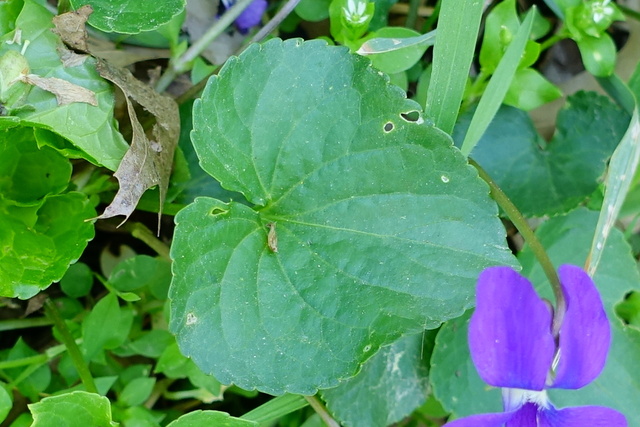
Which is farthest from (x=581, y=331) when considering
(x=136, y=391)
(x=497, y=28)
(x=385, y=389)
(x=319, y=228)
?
(x=136, y=391)

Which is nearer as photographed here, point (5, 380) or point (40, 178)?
point (40, 178)

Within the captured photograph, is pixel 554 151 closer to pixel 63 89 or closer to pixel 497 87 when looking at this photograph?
pixel 497 87

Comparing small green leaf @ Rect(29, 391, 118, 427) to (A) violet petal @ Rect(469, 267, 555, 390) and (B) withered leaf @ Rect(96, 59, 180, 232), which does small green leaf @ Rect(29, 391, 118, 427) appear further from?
(A) violet petal @ Rect(469, 267, 555, 390)

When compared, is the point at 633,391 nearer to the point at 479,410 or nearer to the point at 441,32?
the point at 479,410

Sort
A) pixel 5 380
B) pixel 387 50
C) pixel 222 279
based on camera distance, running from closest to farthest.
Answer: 1. pixel 222 279
2. pixel 387 50
3. pixel 5 380

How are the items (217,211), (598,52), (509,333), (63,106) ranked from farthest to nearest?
(598,52) → (217,211) → (63,106) → (509,333)

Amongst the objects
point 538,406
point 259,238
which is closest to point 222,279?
point 259,238

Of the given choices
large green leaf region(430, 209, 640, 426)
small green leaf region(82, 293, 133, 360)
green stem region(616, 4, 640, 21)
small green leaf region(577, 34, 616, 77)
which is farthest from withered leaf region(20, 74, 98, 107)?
green stem region(616, 4, 640, 21)

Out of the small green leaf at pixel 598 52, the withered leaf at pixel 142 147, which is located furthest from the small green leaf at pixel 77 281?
the small green leaf at pixel 598 52
